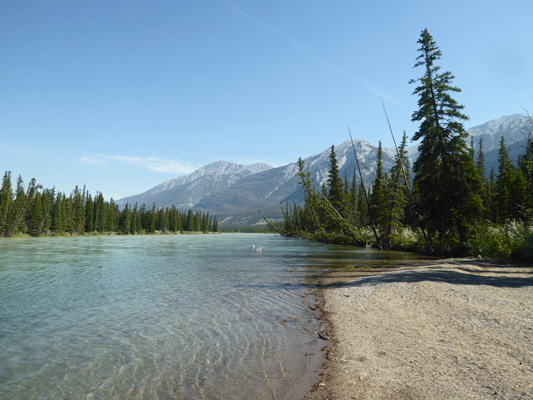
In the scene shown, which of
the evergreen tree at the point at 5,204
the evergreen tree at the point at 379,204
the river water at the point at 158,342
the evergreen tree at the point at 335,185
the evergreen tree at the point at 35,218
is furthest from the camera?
the evergreen tree at the point at 35,218

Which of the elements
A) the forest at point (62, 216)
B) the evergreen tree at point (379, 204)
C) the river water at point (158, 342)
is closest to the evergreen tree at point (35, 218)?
the forest at point (62, 216)

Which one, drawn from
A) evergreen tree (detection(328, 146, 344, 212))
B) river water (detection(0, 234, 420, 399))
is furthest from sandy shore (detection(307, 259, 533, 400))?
evergreen tree (detection(328, 146, 344, 212))

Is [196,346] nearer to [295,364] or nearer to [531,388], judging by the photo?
[295,364]

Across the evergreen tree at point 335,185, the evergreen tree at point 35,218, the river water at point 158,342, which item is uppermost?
the evergreen tree at point 335,185

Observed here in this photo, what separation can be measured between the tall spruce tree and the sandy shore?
14047 millimetres

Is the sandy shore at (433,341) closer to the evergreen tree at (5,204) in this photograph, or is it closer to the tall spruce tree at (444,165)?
the tall spruce tree at (444,165)

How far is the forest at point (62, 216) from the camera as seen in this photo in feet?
266

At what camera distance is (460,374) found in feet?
17.6

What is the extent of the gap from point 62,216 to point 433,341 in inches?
4509

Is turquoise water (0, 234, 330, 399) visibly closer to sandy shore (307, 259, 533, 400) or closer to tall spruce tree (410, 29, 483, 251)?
sandy shore (307, 259, 533, 400)

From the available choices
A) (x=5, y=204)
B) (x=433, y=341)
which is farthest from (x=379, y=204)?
(x=5, y=204)

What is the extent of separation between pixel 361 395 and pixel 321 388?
0.77 metres

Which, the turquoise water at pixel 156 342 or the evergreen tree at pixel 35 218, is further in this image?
the evergreen tree at pixel 35 218

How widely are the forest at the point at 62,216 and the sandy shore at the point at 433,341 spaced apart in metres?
93.1
